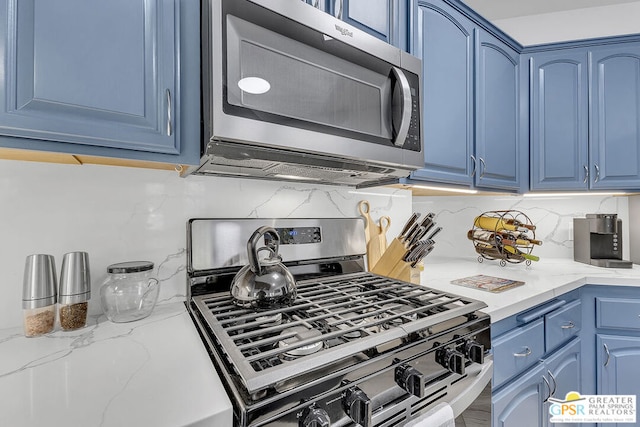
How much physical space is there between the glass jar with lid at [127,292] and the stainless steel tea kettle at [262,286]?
27 centimetres

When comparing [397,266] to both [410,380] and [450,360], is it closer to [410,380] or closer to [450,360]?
[450,360]

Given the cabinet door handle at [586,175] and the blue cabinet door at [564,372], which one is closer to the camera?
the blue cabinet door at [564,372]

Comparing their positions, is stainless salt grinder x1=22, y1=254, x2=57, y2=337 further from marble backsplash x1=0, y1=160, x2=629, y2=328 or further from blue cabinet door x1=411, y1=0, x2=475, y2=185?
blue cabinet door x1=411, y1=0, x2=475, y2=185

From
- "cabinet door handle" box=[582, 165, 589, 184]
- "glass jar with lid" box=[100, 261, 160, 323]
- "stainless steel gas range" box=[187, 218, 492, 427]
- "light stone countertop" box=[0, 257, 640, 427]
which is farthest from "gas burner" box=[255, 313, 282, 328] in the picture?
"cabinet door handle" box=[582, 165, 589, 184]

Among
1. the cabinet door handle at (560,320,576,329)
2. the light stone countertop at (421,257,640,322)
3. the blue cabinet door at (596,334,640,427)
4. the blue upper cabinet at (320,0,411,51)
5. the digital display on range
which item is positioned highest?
the blue upper cabinet at (320,0,411,51)

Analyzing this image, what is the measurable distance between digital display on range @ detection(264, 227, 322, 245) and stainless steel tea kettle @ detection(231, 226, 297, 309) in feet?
0.87

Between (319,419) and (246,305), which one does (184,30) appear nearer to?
(246,305)

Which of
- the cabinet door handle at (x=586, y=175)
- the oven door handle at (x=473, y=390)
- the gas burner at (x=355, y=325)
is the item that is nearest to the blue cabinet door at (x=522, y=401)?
the oven door handle at (x=473, y=390)

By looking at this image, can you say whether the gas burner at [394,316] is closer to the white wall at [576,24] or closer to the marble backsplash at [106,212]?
the marble backsplash at [106,212]

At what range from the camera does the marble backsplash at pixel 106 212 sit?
0.79m

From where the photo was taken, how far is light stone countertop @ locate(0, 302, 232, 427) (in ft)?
1.42

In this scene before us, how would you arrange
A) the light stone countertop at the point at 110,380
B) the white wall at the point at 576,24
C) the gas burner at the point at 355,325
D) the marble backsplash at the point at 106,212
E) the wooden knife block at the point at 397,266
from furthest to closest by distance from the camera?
the white wall at the point at 576,24
the wooden knife block at the point at 397,266
the marble backsplash at the point at 106,212
the gas burner at the point at 355,325
the light stone countertop at the point at 110,380

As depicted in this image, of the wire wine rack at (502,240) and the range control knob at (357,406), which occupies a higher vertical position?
the wire wine rack at (502,240)

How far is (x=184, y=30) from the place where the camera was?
2.56ft
